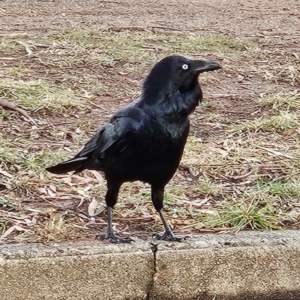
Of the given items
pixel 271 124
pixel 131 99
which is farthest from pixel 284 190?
Result: pixel 131 99

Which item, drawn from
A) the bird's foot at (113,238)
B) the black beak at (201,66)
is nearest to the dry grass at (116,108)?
the bird's foot at (113,238)

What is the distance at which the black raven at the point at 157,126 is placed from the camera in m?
3.27

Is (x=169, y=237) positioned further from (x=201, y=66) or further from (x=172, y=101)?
(x=201, y=66)

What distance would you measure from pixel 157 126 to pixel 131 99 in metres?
3.16

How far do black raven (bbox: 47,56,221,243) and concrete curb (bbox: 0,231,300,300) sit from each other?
343 mm

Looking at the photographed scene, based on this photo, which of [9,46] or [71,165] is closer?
[71,165]

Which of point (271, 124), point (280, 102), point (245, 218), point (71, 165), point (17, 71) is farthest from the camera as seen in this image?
point (17, 71)

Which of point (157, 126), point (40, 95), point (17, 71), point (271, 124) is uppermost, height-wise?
point (157, 126)

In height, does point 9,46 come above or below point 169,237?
below

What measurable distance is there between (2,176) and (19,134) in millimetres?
897

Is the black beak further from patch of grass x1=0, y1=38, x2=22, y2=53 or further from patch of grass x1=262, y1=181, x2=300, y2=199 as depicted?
patch of grass x1=0, y1=38, x2=22, y2=53

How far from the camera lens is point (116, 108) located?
20.1 ft

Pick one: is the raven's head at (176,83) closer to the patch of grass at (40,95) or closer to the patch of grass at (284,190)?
the patch of grass at (284,190)

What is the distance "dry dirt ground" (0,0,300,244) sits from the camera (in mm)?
3975
